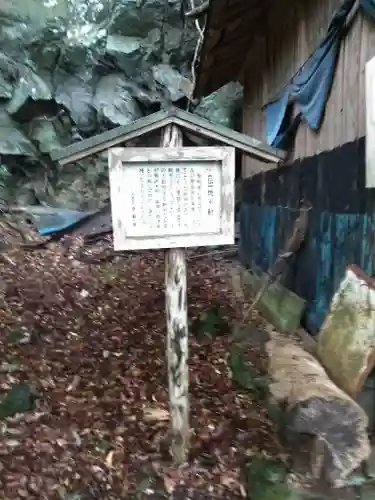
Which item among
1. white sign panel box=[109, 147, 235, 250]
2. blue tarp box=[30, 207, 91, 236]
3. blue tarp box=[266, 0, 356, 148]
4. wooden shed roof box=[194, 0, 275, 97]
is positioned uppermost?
wooden shed roof box=[194, 0, 275, 97]

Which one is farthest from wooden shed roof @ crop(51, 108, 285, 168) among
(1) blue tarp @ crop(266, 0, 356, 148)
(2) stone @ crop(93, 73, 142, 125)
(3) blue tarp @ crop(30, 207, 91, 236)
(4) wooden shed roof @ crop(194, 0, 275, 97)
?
(2) stone @ crop(93, 73, 142, 125)

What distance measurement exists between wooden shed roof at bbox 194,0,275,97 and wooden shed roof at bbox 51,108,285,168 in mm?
3197

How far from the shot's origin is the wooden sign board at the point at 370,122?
3.86 meters

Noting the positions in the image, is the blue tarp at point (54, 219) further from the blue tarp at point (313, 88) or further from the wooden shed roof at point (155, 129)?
the wooden shed roof at point (155, 129)

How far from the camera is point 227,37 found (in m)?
8.02

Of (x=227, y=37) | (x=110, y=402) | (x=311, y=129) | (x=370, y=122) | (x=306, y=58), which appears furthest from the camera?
(x=227, y=37)

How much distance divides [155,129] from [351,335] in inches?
88.1

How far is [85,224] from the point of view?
12.0m

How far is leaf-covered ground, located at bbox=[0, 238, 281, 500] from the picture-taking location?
3.89 metres

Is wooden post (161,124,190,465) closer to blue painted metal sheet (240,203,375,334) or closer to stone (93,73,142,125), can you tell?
blue painted metal sheet (240,203,375,334)

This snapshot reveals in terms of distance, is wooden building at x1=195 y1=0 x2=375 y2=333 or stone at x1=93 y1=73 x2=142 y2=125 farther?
stone at x1=93 y1=73 x2=142 y2=125

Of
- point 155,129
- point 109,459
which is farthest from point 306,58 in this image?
point 109,459

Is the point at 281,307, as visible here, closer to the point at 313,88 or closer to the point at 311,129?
the point at 311,129

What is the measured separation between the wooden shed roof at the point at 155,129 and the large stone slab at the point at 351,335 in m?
1.36
